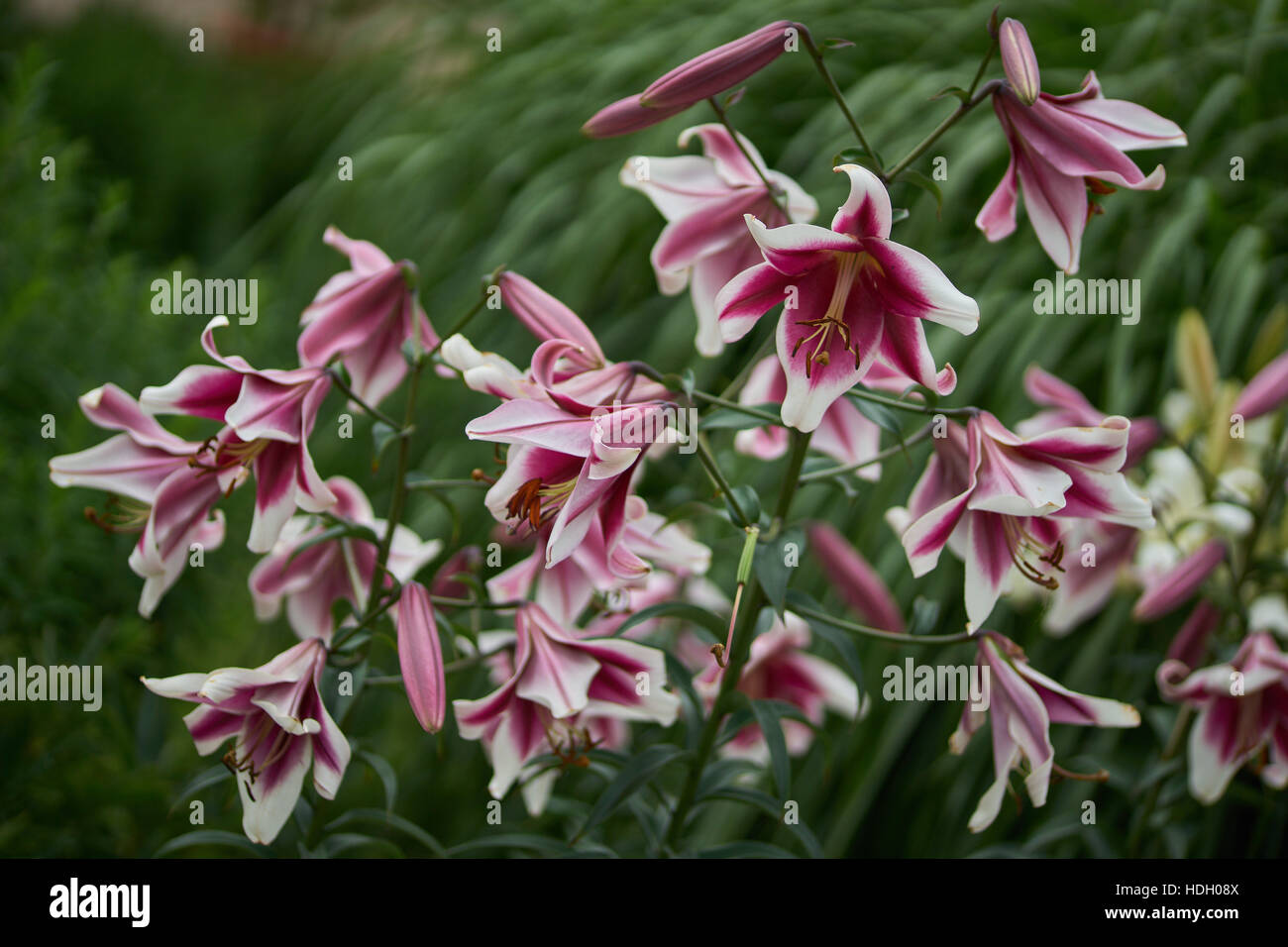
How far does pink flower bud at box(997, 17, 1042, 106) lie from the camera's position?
2.43 ft

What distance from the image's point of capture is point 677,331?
1809 mm

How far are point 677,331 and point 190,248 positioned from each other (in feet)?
7.71

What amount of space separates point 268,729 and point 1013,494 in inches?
21.3

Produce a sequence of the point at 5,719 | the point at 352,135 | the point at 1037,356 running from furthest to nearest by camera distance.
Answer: the point at 352,135 → the point at 1037,356 → the point at 5,719

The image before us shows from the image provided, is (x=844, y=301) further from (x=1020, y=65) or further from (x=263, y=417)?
(x=263, y=417)

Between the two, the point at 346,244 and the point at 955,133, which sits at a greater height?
the point at 955,133

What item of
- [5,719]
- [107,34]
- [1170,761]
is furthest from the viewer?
[107,34]

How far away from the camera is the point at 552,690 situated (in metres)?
0.81

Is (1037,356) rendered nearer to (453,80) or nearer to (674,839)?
(674,839)

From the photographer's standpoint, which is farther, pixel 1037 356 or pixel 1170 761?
pixel 1037 356

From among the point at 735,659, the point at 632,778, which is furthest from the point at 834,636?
→ the point at 632,778
